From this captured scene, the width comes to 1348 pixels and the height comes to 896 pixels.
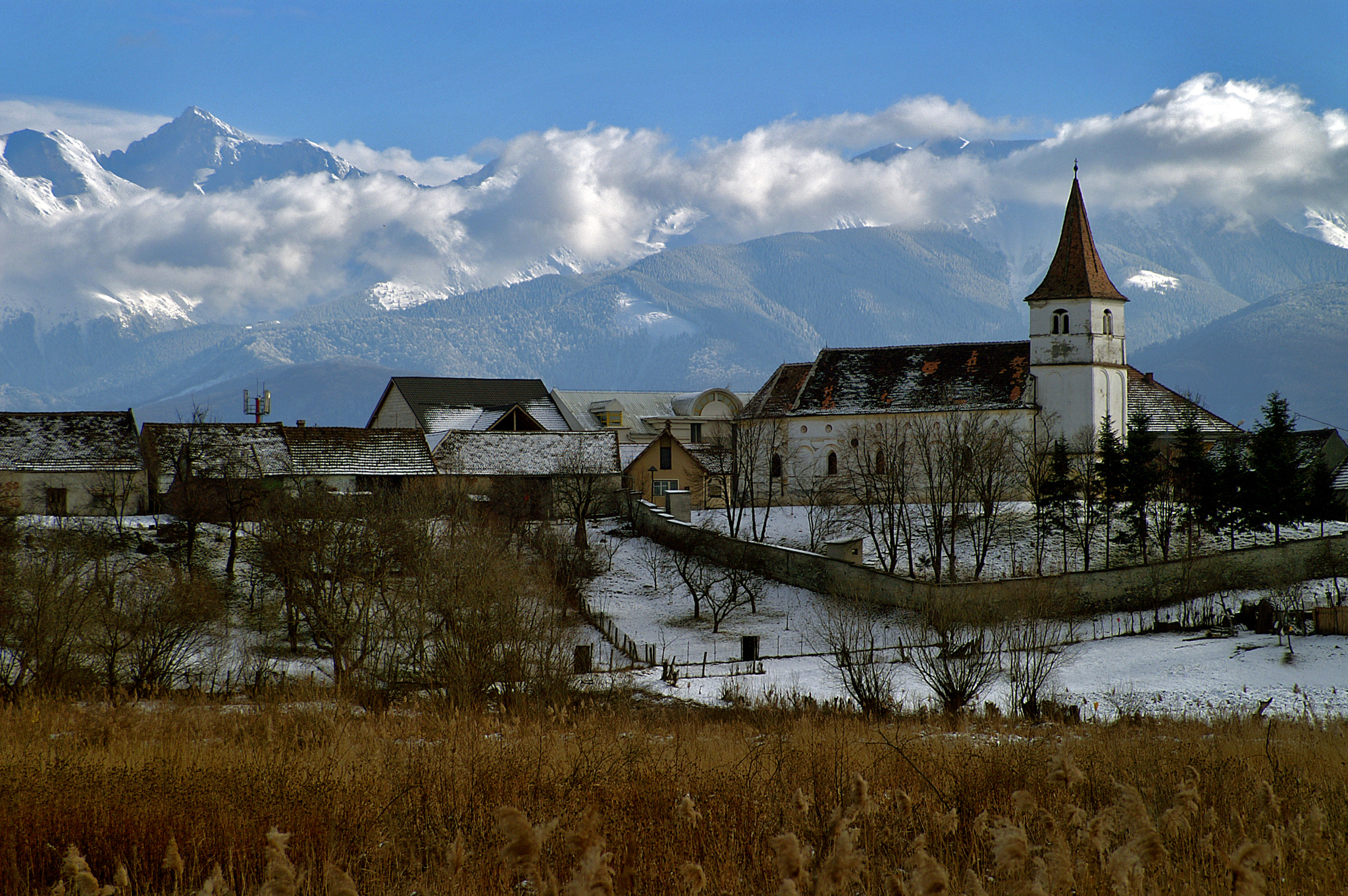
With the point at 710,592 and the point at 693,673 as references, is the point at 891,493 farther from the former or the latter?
the point at 693,673

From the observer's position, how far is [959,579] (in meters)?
40.2

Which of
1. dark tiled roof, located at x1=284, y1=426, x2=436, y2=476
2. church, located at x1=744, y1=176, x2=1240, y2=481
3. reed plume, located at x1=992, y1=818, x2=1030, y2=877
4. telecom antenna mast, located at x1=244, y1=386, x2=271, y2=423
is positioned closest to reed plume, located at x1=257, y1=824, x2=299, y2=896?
reed plume, located at x1=992, y1=818, x2=1030, y2=877

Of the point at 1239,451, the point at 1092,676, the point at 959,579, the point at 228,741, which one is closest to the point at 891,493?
the point at 959,579

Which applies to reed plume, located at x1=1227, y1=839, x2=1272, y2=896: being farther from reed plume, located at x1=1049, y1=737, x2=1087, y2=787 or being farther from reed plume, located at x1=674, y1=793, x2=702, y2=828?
reed plume, located at x1=674, y1=793, x2=702, y2=828

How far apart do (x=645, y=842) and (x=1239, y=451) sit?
5618 cm

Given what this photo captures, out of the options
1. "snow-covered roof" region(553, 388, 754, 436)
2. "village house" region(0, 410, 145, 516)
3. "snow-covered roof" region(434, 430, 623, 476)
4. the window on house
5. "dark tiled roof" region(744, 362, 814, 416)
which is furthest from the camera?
"snow-covered roof" region(553, 388, 754, 436)

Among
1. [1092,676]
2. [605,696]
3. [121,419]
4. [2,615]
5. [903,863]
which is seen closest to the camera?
[903,863]

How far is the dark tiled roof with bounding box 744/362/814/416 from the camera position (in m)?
60.2

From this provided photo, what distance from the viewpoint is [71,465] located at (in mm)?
47625

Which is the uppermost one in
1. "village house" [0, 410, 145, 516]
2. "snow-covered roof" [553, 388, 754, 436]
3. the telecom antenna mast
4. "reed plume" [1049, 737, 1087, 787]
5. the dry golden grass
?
"snow-covered roof" [553, 388, 754, 436]

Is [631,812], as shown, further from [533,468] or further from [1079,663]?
[533,468]

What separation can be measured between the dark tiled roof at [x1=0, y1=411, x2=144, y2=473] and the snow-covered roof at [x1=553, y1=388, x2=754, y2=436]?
40320 mm

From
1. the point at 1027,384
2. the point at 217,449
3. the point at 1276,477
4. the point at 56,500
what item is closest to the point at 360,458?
the point at 217,449

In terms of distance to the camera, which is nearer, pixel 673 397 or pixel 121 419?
pixel 121 419
